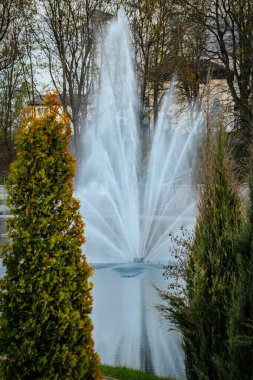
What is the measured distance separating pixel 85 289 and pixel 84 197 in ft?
64.9

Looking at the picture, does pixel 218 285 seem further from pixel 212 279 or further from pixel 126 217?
pixel 126 217

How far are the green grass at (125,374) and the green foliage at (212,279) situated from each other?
1.83 meters

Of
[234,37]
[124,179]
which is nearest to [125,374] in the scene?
[124,179]

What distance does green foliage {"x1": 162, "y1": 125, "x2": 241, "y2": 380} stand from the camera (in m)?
5.52

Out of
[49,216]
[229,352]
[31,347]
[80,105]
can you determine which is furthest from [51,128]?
[80,105]

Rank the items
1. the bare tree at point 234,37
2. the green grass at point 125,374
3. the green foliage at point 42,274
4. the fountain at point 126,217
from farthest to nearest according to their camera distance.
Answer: the bare tree at point 234,37 → the fountain at point 126,217 → the green grass at point 125,374 → the green foliage at point 42,274

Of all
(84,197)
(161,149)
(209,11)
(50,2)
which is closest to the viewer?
(161,149)

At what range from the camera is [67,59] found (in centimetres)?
3412

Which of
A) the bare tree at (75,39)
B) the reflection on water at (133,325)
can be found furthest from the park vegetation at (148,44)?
the reflection on water at (133,325)

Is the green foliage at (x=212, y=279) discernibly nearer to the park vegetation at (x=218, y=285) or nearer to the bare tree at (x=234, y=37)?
the park vegetation at (x=218, y=285)

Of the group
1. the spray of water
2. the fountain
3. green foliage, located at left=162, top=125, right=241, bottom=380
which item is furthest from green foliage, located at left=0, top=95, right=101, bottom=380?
the spray of water

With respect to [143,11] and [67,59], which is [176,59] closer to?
[143,11]

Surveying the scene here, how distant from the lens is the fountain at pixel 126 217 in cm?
977

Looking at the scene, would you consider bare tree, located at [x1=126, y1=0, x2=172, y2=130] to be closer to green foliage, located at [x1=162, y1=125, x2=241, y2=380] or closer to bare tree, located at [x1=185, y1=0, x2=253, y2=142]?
bare tree, located at [x1=185, y1=0, x2=253, y2=142]
